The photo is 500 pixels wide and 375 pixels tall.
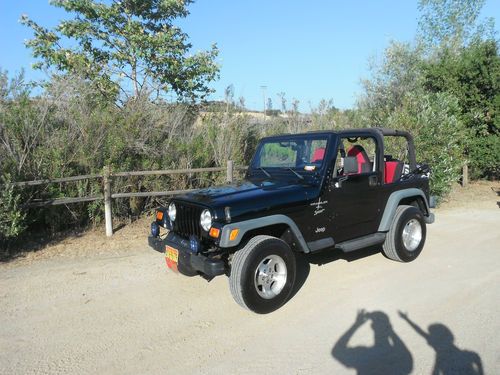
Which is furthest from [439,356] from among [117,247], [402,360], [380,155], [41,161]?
[41,161]

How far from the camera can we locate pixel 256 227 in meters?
Result: 4.35

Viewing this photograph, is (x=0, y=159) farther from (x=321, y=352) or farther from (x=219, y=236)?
(x=321, y=352)

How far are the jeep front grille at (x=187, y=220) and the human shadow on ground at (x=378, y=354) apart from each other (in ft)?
5.97

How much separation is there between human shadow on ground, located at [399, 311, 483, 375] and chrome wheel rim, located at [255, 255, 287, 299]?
1.33 m

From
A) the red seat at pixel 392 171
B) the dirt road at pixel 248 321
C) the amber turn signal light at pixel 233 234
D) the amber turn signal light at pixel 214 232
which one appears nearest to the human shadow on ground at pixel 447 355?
the dirt road at pixel 248 321

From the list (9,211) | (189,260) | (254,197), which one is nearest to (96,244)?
(9,211)

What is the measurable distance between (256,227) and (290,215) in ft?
1.76

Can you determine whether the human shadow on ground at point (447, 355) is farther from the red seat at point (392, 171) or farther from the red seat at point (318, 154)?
the red seat at point (392, 171)

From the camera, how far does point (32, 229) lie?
24.8 ft

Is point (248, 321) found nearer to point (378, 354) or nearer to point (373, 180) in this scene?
point (378, 354)

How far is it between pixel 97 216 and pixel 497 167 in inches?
484

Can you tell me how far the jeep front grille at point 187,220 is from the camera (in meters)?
4.60

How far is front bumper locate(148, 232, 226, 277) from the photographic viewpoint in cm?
415

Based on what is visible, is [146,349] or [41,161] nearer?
[146,349]
